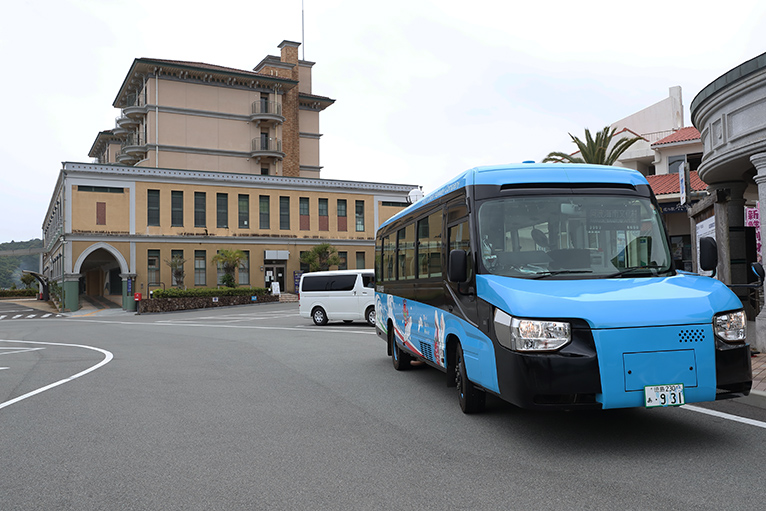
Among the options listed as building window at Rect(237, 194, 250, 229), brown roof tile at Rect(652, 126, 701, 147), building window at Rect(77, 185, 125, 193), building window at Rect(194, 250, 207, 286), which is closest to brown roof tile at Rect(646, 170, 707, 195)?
brown roof tile at Rect(652, 126, 701, 147)

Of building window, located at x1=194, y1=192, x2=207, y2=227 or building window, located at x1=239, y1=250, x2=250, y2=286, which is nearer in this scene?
building window, located at x1=194, y1=192, x2=207, y2=227

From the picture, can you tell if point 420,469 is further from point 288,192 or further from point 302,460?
point 288,192

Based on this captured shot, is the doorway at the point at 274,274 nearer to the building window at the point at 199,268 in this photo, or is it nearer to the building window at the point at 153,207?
the building window at the point at 199,268

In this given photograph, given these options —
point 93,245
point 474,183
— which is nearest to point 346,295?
point 474,183

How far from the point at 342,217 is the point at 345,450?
50.4 metres

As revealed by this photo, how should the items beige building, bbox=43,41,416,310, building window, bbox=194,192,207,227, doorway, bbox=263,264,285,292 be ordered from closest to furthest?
1. beige building, bbox=43,41,416,310
2. building window, bbox=194,192,207,227
3. doorway, bbox=263,264,285,292

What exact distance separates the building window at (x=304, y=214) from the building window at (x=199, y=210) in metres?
7.84

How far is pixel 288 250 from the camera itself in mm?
53406

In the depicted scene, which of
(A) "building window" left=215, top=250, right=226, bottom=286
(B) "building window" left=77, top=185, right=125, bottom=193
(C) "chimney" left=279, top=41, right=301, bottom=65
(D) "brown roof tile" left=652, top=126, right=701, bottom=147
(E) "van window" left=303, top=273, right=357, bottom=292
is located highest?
(C) "chimney" left=279, top=41, right=301, bottom=65

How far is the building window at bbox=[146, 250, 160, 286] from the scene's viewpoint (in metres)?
47.5

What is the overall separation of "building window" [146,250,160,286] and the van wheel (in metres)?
26.9

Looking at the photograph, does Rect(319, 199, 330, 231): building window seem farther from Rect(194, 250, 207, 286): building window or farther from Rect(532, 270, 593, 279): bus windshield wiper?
Rect(532, 270, 593, 279): bus windshield wiper

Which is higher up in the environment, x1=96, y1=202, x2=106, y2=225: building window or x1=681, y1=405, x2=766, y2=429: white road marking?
x1=96, y1=202, x2=106, y2=225: building window

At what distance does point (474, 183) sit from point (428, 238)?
1960 millimetres
